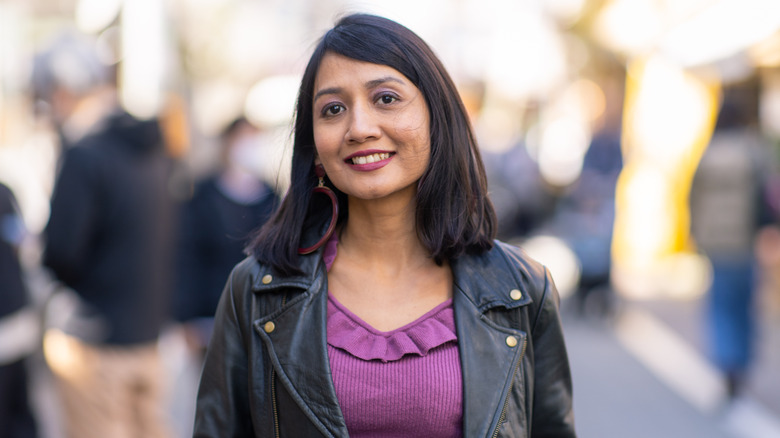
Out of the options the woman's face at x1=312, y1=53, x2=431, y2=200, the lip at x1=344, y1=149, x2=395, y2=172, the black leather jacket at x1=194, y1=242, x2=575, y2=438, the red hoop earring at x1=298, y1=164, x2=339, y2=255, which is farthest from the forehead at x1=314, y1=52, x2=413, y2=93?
the black leather jacket at x1=194, y1=242, x2=575, y2=438

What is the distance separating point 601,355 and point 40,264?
19.1 ft

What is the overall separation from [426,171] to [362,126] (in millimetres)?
268

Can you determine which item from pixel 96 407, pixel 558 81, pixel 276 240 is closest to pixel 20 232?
pixel 96 407

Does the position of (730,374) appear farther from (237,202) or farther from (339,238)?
(339,238)

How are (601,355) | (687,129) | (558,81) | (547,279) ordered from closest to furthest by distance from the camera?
(547,279), (601,355), (687,129), (558,81)

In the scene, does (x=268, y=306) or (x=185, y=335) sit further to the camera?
(x=185, y=335)

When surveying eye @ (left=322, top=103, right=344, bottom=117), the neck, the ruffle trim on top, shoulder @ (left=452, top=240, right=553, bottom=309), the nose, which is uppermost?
eye @ (left=322, top=103, right=344, bottom=117)

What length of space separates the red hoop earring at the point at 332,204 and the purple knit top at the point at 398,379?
0.23 metres

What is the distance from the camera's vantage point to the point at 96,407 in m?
4.45

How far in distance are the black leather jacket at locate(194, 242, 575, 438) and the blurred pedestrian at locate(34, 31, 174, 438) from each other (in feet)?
6.69

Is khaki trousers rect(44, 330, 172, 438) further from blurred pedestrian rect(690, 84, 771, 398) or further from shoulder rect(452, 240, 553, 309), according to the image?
blurred pedestrian rect(690, 84, 771, 398)

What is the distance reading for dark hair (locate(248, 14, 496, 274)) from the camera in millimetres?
2373

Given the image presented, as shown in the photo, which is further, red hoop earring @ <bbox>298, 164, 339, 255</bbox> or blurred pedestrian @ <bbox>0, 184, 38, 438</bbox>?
blurred pedestrian @ <bbox>0, 184, 38, 438</bbox>

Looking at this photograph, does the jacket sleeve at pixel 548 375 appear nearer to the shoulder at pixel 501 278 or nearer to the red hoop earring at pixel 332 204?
the shoulder at pixel 501 278
